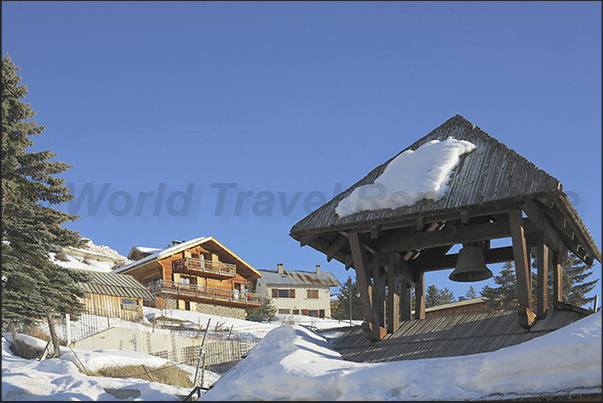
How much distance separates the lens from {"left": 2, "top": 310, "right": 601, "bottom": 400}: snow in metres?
10.6

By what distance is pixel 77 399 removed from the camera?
14359 millimetres

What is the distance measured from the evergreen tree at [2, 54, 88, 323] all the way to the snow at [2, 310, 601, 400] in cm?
656

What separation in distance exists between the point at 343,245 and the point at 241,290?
4257 cm

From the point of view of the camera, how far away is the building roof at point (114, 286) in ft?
130

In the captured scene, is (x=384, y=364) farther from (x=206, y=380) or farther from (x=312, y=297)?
(x=312, y=297)

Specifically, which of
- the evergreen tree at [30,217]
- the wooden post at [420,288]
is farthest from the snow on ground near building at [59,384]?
the wooden post at [420,288]

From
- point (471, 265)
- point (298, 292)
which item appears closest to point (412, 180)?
point (471, 265)

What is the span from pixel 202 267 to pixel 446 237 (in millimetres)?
41643

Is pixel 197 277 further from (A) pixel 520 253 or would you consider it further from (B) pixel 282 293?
(A) pixel 520 253

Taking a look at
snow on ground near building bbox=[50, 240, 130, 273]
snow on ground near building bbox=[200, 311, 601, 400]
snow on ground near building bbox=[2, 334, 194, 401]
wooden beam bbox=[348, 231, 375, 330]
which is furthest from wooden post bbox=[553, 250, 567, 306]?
snow on ground near building bbox=[50, 240, 130, 273]

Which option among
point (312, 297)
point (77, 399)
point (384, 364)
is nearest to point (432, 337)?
point (384, 364)

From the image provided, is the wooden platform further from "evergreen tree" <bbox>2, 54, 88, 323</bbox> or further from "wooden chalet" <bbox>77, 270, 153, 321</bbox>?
"wooden chalet" <bbox>77, 270, 153, 321</bbox>

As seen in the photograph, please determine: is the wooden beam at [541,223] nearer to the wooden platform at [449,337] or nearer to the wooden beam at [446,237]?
the wooden beam at [446,237]

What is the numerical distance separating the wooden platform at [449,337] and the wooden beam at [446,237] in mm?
Answer: 1634
